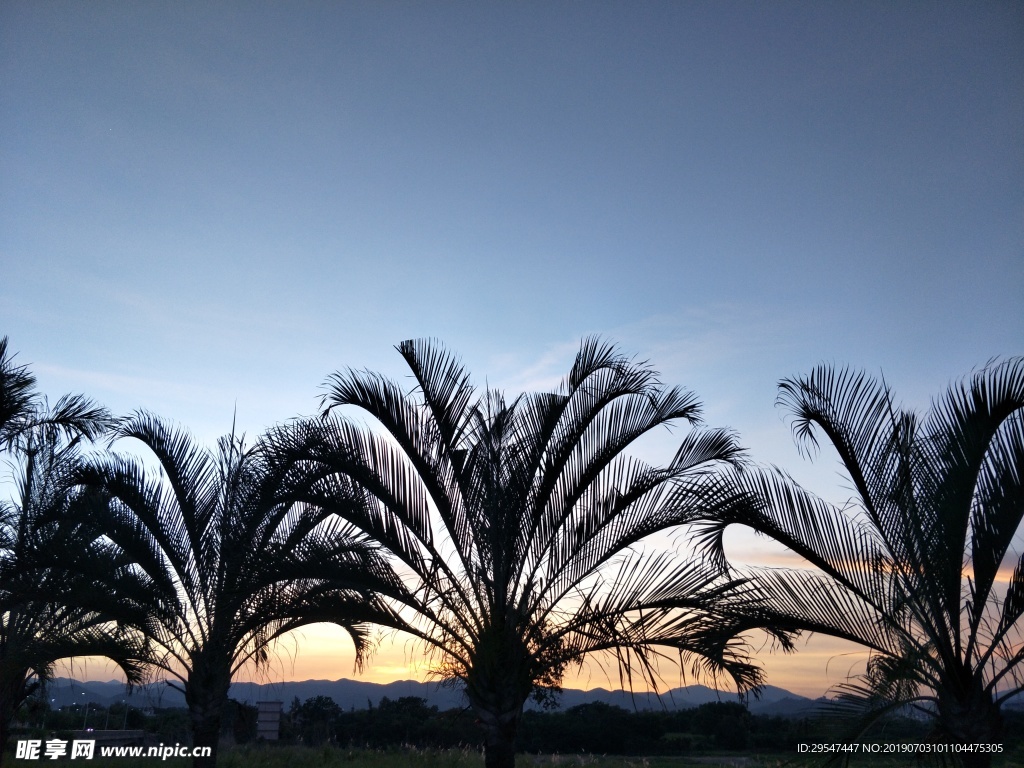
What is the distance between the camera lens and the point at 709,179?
430 inches

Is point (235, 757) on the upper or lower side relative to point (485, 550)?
lower

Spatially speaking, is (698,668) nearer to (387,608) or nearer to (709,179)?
(387,608)

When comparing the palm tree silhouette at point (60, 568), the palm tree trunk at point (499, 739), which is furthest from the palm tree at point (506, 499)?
the palm tree silhouette at point (60, 568)

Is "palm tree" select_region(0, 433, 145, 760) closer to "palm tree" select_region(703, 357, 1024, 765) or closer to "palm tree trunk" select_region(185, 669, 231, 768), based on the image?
"palm tree trunk" select_region(185, 669, 231, 768)

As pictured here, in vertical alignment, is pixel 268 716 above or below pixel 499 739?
below

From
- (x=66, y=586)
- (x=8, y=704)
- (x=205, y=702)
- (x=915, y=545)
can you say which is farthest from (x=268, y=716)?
(x=915, y=545)

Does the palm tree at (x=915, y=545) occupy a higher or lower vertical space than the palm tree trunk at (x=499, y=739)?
higher

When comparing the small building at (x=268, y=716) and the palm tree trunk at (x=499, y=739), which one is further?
the small building at (x=268, y=716)

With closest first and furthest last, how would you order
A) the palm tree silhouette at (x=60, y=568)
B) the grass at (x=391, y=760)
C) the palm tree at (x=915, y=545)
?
the palm tree at (x=915, y=545) < the palm tree silhouette at (x=60, y=568) < the grass at (x=391, y=760)

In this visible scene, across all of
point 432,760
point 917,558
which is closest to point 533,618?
point 917,558

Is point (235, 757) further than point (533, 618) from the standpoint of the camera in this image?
Yes

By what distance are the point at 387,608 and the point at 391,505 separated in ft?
3.41

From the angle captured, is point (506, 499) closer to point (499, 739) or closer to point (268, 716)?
point (499, 739)

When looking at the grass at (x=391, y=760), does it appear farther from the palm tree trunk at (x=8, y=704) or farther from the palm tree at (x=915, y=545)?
the palm tree at (x=915, y=545)
